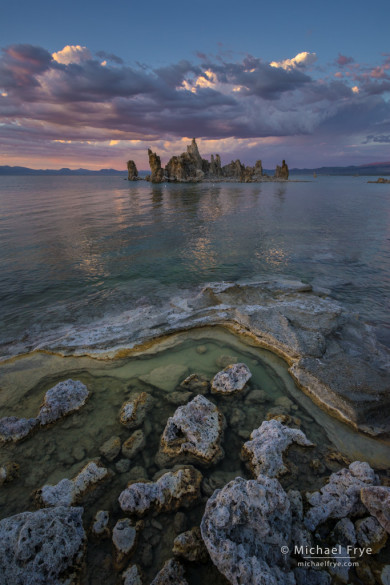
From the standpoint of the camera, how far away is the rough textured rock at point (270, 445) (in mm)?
4852

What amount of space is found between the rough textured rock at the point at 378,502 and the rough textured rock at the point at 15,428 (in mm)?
6758

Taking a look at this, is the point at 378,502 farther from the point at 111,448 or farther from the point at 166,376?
the point at 166,376

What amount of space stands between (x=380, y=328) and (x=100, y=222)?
30.5m

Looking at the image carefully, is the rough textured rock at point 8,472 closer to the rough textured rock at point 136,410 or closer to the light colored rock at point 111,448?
the light colored rock at point 111,448

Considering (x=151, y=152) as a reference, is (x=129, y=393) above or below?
below

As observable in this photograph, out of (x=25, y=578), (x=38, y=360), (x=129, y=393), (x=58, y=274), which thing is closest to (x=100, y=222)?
(x=58, y=274)

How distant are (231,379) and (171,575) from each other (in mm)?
3995

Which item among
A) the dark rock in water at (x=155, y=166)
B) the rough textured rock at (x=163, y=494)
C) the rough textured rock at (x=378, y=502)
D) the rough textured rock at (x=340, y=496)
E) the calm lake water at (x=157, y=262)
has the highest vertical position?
the dark rock in water at (x=155, y=166)

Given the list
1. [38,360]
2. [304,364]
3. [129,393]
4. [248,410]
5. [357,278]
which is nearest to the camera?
[248,410]

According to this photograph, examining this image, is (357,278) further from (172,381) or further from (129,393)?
(129,393)

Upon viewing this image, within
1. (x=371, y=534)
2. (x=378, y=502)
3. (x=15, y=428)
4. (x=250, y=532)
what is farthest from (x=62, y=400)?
(x=378, y=502)

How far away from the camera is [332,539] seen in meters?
3.83

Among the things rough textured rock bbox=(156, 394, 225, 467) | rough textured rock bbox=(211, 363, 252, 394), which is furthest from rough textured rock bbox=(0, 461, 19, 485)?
rough textured rock bbox=(211, 363, 252, 394)

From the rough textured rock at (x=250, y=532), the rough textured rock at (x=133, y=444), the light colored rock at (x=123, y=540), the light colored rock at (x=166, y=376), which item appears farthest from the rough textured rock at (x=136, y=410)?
the rough textured rock at (x=250, y=532)
